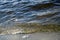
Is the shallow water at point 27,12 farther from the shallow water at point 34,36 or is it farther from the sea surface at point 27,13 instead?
the shallow water at point 34,36

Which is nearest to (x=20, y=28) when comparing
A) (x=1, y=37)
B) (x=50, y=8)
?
(x=1, y=37)

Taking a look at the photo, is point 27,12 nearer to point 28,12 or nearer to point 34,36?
point 28,12

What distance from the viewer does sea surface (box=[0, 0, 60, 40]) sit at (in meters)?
3.32

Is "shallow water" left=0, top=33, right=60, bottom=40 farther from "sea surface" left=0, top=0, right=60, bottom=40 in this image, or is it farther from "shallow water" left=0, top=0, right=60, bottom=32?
"shallow water" left=0, top=0, right=60, bottom=32

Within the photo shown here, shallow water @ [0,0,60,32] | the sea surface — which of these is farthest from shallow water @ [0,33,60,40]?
shallow water @ [0,0,60,32]

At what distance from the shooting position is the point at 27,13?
398 centimetres

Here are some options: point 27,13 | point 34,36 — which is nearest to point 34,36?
point 34,36

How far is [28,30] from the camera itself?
304 cm

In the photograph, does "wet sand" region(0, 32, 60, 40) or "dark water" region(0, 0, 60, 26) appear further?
"dark water" region(0, 0, 60, 26)

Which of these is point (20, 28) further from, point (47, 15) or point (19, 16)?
point (47, 15)

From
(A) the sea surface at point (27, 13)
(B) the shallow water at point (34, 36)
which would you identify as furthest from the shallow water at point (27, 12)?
(B) the shallow water at point (34, 36)

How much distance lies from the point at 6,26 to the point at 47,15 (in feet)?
3.61

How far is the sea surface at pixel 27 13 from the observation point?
332 cm

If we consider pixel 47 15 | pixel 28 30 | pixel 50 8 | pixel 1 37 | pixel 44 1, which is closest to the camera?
pixel 1 37
